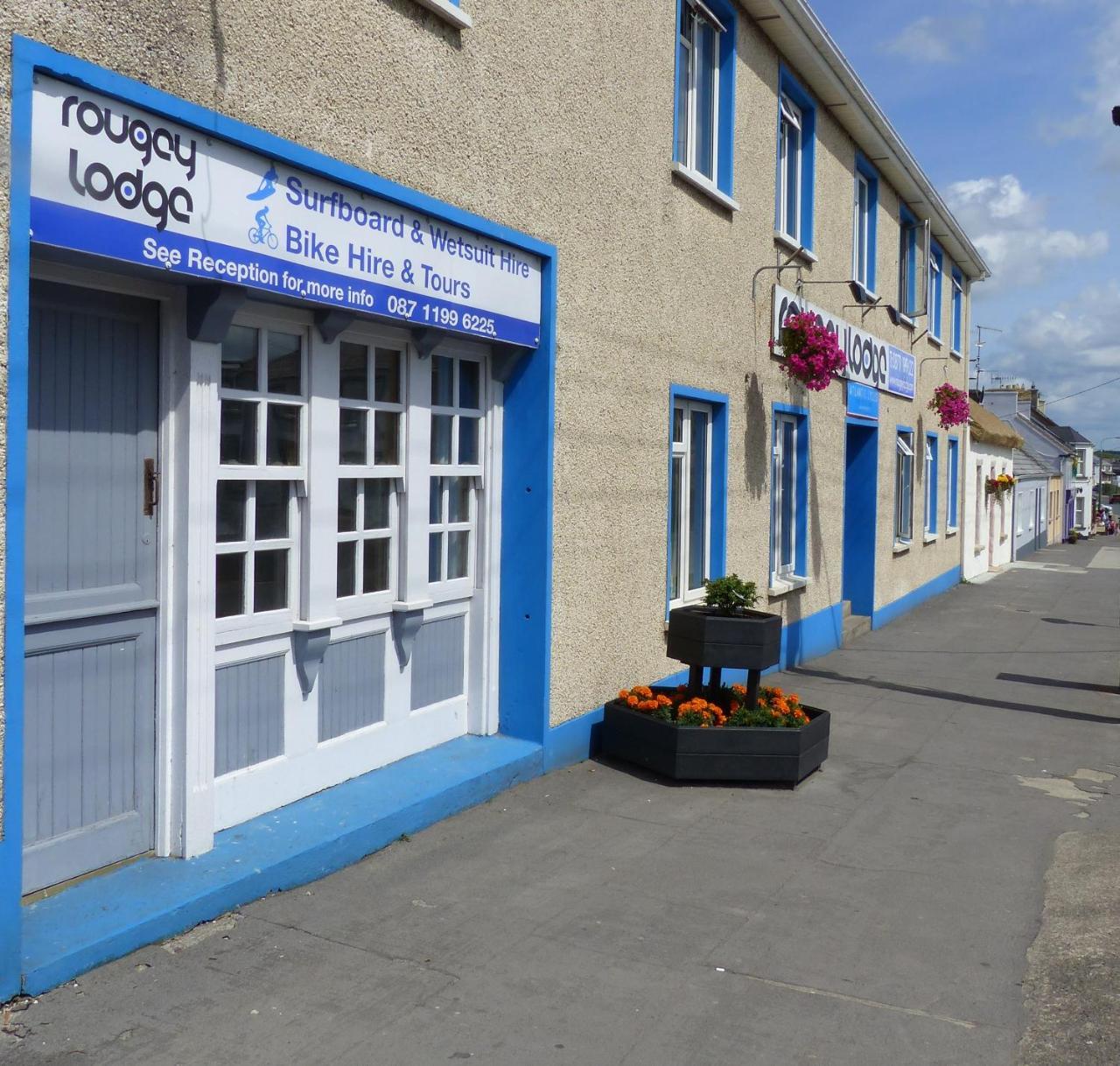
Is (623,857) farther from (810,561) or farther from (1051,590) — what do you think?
(1051,590)

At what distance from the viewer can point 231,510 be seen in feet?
17.2

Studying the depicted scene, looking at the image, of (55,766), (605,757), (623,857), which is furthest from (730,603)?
(55,766)

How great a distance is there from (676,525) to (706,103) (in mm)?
3538

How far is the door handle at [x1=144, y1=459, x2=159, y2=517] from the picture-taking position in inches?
188

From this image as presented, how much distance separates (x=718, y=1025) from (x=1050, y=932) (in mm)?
1834

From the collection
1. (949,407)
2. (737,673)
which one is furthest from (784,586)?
(949,407)

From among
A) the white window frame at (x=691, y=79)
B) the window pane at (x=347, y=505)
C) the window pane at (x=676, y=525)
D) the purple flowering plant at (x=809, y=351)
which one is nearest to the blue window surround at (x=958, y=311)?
the purple flowering plant at (x=809, y=351)

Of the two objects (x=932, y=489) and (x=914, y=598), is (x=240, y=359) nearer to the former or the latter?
(x=914, y=598)

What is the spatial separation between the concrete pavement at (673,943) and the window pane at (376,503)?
1601 millimetres

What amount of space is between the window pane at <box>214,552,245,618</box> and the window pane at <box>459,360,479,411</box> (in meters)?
2.00

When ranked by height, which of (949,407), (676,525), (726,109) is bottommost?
(676,525)

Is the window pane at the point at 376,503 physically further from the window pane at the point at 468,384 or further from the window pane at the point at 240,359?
the window pane at the point at 240,359

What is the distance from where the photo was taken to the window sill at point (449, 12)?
19.1ft

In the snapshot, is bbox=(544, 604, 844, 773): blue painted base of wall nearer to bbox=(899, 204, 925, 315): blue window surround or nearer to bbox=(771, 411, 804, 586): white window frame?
bbox=(771, 411, 804, 586): white window frame
